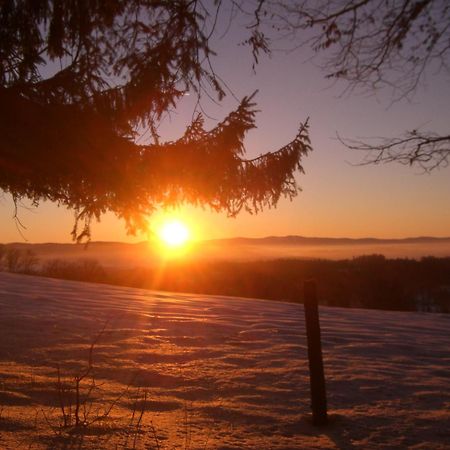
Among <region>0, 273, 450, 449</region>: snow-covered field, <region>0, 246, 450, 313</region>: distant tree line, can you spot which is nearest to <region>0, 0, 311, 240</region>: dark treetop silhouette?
<region>0, 273, 450, 449</region>: snow-covered field

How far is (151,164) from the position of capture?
587 centimetres

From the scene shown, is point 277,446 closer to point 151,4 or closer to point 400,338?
point 151,4

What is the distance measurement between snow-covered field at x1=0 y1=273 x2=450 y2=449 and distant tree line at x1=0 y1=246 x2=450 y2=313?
17530 mm

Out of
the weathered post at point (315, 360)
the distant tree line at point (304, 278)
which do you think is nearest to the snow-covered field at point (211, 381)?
the weathered post at point (315, 360)

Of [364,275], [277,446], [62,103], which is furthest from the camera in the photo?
[364,275]

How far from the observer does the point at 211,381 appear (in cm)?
575

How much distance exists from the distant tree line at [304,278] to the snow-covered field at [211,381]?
57.5ft

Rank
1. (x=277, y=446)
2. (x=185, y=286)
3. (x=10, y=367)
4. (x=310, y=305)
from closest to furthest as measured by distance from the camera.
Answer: (x=277, y=446) → (x=310, y=305) → (x=10, y=367) → (x=185, y=286)

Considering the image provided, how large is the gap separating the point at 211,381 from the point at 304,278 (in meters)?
24.9

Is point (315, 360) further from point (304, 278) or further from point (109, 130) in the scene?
point (304, 278)

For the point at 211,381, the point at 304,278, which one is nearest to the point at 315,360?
the point at 211,381

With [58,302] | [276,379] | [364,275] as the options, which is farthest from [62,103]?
[364,275]

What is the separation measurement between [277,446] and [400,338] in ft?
20.0

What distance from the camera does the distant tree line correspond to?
2820 centimetres
